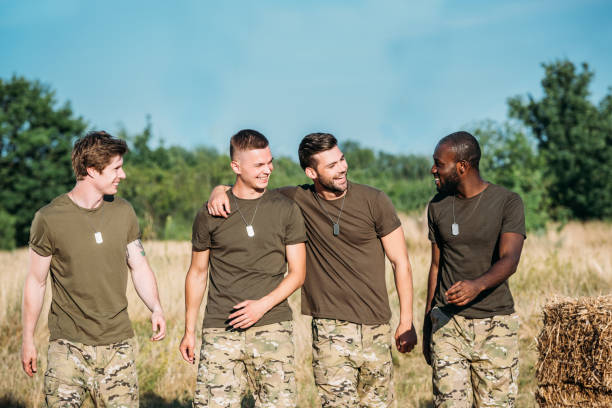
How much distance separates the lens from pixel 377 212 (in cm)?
443

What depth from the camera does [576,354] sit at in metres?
4.65

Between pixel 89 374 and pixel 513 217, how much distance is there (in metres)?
3.12

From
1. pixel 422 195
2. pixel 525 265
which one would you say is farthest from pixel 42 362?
pixel 422 195

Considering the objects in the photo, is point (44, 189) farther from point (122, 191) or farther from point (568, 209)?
point (568, 209)

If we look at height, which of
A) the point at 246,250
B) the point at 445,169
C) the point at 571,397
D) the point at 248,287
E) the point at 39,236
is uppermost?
the point at 445,169

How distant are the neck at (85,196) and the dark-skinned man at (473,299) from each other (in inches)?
97.1

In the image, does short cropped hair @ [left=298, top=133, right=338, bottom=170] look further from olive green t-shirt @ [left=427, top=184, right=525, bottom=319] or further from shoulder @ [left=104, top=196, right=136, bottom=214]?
shoulder @ [left=104, top=196, right=136, bottom=214]

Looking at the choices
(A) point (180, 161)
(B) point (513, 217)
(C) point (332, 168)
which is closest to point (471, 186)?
(B) point (513, 217)

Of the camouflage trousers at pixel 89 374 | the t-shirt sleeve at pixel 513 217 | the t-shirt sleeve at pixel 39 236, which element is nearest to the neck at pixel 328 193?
the t-shirt sleeve at pixel 513 217

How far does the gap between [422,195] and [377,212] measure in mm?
13212

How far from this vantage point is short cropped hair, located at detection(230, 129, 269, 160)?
166 inches

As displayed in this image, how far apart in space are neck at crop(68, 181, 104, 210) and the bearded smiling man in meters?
0.83

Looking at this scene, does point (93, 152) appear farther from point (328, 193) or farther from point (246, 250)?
point (328, 193)

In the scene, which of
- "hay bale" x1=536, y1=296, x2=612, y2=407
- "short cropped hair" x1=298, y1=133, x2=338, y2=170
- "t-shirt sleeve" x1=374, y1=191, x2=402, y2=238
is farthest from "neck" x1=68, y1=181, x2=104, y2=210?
"hay bale" x1=536, y1=296, x2=612, y2=407
